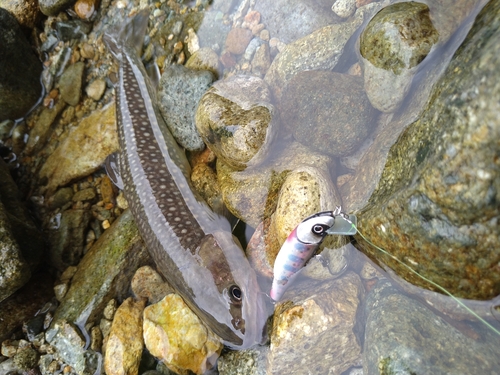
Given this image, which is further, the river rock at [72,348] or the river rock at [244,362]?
the river rock at [72,348]

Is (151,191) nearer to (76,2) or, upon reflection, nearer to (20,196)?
(20,196)

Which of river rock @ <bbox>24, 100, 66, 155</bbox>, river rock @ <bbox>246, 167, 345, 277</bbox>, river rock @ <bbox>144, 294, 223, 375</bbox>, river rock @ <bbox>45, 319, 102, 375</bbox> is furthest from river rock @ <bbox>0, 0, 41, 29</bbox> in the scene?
river rock @ <bbox>246, 167, 345, 277</bbox>

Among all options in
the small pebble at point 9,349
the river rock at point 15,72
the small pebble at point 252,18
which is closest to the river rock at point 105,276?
the small pebble at point 9,349

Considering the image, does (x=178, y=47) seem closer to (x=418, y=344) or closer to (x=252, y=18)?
(x=252, y=18)

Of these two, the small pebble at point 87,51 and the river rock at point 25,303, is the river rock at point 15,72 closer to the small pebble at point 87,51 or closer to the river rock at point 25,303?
the small pebble at point 87,51

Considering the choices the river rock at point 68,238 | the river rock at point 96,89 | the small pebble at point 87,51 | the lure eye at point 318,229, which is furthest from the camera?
the small pebble at point 87,51

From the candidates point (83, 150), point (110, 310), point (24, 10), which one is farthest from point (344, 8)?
point (24, 10)

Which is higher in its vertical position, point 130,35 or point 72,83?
point 130,35
